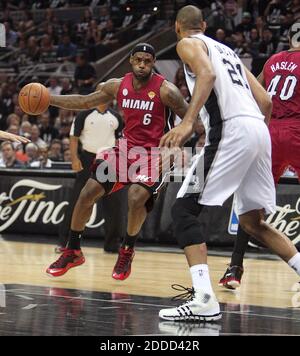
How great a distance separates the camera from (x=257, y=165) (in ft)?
19.6

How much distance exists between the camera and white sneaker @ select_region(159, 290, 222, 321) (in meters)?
5.76

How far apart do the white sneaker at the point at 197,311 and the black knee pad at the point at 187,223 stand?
0.34m

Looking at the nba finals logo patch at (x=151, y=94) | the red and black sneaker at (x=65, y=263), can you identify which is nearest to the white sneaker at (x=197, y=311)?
the red and black sneaker at (x=65, y=263)

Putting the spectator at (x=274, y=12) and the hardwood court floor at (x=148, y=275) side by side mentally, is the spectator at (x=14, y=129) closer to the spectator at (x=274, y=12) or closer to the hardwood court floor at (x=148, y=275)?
the hardwood court floor at (x=148, y=275)

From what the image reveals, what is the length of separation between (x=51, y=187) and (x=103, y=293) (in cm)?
557

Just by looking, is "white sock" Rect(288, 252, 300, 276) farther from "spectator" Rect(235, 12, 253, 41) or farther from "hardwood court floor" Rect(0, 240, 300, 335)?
"spectator" Rect(235, 12, 253, 41)

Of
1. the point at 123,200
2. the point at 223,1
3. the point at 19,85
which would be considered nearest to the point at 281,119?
the point at 123,200

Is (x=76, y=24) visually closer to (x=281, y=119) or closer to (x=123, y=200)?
(x=123, y=200)

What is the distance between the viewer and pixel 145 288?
7.55 m

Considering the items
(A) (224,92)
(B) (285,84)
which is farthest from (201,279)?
(B) (285,84)

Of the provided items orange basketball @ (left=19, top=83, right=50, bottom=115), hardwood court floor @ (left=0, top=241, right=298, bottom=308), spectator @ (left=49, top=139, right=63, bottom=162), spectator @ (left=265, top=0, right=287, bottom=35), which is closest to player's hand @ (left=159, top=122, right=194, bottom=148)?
hardwood court floor @ (left=0, top=241, right=298, bottom=308)

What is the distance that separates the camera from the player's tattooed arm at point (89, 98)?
7797mm

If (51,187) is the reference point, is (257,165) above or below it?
above

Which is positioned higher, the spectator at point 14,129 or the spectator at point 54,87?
the spectator at point 14,129
